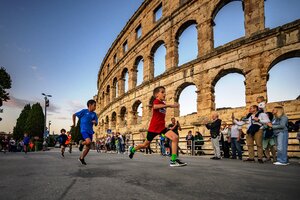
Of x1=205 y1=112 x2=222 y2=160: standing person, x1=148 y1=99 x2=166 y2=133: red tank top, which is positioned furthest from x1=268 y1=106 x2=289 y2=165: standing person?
x1=148 y1=99 x2=166 y2=133: red tank top

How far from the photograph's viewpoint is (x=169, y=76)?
643 inches

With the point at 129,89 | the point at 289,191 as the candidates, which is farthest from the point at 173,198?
the point at 129,89

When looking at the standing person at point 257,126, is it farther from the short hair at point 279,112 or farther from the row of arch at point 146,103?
the row of arch at point 146,103

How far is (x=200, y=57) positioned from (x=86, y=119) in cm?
1020

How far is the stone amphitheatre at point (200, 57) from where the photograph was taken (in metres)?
11.2

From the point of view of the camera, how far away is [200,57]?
14062mm

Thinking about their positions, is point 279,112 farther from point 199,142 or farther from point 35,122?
point 35,122

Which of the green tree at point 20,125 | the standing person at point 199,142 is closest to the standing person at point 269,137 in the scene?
the standing person at point 199,142

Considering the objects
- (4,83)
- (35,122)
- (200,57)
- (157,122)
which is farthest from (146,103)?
(35,122)

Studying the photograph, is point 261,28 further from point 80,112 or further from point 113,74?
point 113,74

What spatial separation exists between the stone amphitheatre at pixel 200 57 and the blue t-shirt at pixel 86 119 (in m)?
7.78

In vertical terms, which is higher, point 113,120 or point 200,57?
point 200,57

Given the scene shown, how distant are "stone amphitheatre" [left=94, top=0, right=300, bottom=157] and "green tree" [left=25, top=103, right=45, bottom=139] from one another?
99.5 ft

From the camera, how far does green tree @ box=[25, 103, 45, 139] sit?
45.5 metres
